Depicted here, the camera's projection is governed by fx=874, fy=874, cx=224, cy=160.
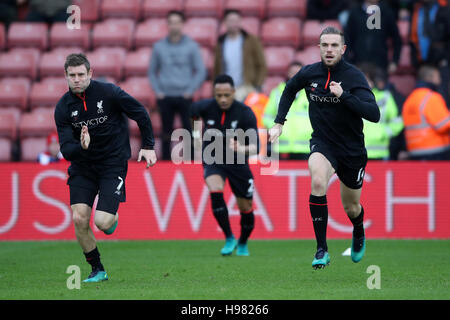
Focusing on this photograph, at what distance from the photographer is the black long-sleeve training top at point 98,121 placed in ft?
26.1

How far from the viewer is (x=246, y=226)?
36.4ft

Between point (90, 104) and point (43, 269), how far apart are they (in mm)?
2305

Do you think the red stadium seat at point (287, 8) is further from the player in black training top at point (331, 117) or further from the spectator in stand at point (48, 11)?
the player in black training top at point (331, 117)

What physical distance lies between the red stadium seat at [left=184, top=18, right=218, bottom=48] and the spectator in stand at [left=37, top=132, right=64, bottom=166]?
3.57 metres

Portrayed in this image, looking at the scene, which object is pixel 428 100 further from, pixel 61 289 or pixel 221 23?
pixel 61 289

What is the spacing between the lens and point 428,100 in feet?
43.8

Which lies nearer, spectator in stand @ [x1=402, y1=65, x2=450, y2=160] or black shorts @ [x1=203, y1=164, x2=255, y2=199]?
black shorts @ [x1=203, y1=164, x2=255, y2=199]

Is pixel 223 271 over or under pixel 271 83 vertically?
under

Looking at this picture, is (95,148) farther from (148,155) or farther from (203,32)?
(203,32)

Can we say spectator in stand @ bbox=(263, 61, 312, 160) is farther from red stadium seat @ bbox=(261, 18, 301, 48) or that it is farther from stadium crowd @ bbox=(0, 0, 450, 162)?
red stadium seat @ bbox=(261, 18, 301, 48)

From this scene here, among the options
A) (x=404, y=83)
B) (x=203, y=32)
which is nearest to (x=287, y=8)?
(x=203, y=32)

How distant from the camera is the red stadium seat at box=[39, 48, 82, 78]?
1630 centimetres

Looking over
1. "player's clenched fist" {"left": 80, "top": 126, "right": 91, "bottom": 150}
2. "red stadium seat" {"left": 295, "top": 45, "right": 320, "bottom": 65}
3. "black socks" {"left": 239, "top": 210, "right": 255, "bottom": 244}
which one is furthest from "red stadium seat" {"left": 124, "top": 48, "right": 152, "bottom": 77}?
"player's clenched fist" {"left": 80, "top": 126, "right": 91, "bottom": 150}

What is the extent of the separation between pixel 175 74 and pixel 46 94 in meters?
2.84
